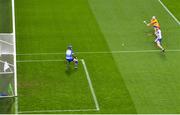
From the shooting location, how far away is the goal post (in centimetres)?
2500

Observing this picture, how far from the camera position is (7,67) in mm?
25781

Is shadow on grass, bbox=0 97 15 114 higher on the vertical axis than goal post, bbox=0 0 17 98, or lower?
lower

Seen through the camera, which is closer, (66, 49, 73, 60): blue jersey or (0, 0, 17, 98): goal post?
(0, 0, 17, 98): goal post

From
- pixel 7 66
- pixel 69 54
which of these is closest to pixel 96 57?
pixel 69 54

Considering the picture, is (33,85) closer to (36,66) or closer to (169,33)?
(36,66)

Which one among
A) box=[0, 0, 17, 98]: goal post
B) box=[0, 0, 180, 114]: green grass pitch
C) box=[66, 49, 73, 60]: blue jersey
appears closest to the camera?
box=[0, 0, 17, 98]: goal post

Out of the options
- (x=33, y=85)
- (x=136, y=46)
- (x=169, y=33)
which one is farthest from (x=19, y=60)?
(x=169, y=33)

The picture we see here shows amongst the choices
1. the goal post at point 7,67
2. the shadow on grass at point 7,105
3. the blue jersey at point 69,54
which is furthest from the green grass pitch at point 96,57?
the blue jersey at point 69,54

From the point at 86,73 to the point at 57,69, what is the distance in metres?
1.62

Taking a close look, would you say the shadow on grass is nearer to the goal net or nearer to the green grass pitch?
the green grass pitch

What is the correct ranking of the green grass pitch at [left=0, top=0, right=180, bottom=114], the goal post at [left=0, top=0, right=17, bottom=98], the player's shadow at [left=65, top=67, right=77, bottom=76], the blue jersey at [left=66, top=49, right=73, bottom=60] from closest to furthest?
the goal post at [left=0, top=0, right=17, bottom=98]
the green grass pitch at [left=0, top=0, right=180, bottom=114]
the blue jersey at [left=66, top=49, right=73, bottom=60]
the player's shadow at [left=65, top=67, right=77, bottom=76]

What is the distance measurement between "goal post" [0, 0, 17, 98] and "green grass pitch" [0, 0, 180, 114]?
531 mm

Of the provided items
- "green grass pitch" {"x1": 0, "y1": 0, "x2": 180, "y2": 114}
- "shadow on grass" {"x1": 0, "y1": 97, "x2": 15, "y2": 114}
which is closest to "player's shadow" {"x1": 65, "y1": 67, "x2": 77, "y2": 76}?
"green grass pitch" {"x1": 0, "y1": 0, "x2": 180, "y2": 114}

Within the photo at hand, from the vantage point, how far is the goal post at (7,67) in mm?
25000
